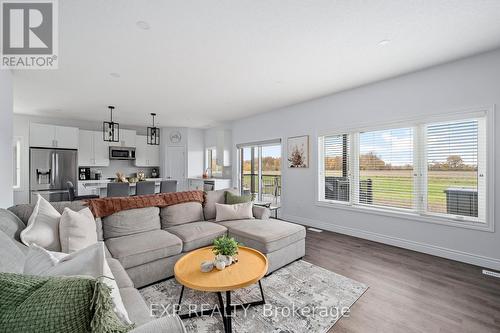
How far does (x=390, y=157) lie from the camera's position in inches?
142

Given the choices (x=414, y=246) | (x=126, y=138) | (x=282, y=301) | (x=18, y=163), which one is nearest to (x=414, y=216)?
(x=414, y=246)

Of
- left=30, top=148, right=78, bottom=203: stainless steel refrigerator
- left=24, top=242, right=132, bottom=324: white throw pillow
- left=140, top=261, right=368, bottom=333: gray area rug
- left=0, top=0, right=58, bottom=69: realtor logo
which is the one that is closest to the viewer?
left=24, top=242, right=132, bottom=324: white throw pillow

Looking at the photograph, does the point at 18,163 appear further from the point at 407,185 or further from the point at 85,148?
the point at 407,185

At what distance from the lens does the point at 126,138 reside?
22.4 feet

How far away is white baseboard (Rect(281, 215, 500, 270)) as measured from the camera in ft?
8.89

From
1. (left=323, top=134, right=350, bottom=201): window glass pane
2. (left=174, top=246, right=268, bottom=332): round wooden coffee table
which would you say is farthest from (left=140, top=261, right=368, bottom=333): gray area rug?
(left=323, top=134, right=350, bottom=201): window glass pane

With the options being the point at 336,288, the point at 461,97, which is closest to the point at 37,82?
the point at 336,288

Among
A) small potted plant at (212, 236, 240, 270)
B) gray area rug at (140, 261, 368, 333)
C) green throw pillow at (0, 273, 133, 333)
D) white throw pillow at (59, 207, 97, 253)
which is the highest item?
green throw pillow at (0, 273, 133, 333)

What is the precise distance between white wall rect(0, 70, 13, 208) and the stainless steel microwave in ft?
11.8

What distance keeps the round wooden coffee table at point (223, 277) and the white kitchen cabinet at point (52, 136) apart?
5.64 m

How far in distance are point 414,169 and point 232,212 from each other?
9.51 feet

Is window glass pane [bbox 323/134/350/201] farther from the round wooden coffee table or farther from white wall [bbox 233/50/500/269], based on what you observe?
the round wooden coffee table

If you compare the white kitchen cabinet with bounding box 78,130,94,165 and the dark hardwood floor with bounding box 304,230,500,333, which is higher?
the white kitchen cabinet with bounding box 78,130,94,165

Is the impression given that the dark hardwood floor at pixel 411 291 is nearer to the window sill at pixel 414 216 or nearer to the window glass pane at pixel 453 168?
the window sill at pixel 414 216
